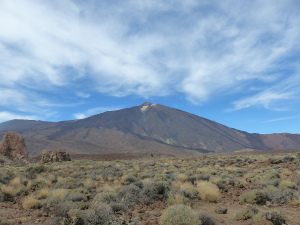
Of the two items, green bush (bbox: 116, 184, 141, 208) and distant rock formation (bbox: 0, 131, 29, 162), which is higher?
distant rock formation (bbox: 0, 131, 29, 162)

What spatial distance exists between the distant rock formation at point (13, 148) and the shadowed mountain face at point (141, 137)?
4372 cm

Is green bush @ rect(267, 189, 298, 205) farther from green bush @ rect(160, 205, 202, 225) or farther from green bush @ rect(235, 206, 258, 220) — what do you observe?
green bush @ rect(160, 205, 202, 225)

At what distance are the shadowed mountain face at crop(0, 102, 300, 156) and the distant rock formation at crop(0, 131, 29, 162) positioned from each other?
143ft

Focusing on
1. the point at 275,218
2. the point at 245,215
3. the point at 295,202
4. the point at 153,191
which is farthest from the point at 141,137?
the point at 275,218

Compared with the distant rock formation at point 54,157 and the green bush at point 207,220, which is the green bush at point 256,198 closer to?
the green bush at point 207,220

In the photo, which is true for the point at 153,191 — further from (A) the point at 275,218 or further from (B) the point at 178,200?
(A) the point at 275,218

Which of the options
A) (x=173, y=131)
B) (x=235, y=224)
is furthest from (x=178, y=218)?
(x=173, y=131)

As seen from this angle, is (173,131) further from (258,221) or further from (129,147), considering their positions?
(258,221)

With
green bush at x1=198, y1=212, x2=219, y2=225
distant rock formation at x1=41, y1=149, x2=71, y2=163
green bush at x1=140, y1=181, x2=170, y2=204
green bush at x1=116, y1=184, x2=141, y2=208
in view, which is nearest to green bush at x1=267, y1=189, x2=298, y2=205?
green bush at x1=198, y1=212, x2=219, y2=225

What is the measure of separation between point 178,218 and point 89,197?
5.92 metres

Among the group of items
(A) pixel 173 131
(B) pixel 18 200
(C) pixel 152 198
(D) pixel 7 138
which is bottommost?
(B) pixel 18 200

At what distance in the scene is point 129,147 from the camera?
110m

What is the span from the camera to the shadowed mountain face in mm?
101500

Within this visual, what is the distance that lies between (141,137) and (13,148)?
106353mm
